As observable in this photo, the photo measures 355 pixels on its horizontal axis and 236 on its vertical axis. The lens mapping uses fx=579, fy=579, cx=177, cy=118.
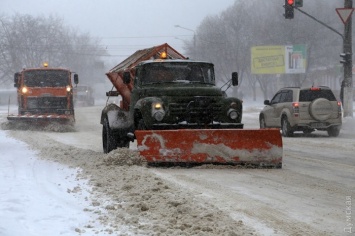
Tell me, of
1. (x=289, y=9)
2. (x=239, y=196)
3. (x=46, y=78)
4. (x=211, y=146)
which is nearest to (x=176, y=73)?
(x=211, y=146)

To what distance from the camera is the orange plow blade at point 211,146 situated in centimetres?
1035

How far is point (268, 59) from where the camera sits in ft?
197

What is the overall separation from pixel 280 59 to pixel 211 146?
50568 mm

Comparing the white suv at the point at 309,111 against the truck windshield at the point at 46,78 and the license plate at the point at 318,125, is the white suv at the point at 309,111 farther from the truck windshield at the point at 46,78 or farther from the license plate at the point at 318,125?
the truck windshield at the point at 46,78

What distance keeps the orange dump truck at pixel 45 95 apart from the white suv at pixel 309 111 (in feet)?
27.8

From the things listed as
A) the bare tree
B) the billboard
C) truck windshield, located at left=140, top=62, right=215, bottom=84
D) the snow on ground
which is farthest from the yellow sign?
the snow on ground

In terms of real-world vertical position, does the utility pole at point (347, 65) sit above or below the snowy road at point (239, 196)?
above

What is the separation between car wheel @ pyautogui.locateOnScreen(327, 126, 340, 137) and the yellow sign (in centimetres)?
4058

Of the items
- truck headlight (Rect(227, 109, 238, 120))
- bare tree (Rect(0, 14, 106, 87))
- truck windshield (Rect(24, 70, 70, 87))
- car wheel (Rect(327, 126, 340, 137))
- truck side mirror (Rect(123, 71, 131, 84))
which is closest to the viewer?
truck headlight (Rect(227, 109, 238, 120))

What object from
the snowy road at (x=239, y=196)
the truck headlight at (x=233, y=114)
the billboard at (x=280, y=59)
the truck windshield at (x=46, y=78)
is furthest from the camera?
the billboard at (x=280, y=59)

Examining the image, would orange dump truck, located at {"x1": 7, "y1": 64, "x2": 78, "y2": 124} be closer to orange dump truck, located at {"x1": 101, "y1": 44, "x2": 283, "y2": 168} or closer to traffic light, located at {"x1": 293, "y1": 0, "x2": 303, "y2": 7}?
traffic light, located at {"x1": 293, "y1": 0, "x2": 303, "y2": 7}

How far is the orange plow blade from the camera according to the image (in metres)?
10.4

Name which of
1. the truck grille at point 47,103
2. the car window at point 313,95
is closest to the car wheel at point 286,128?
the car window at point 313,95

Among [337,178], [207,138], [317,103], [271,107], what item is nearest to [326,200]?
→ [337,178]
